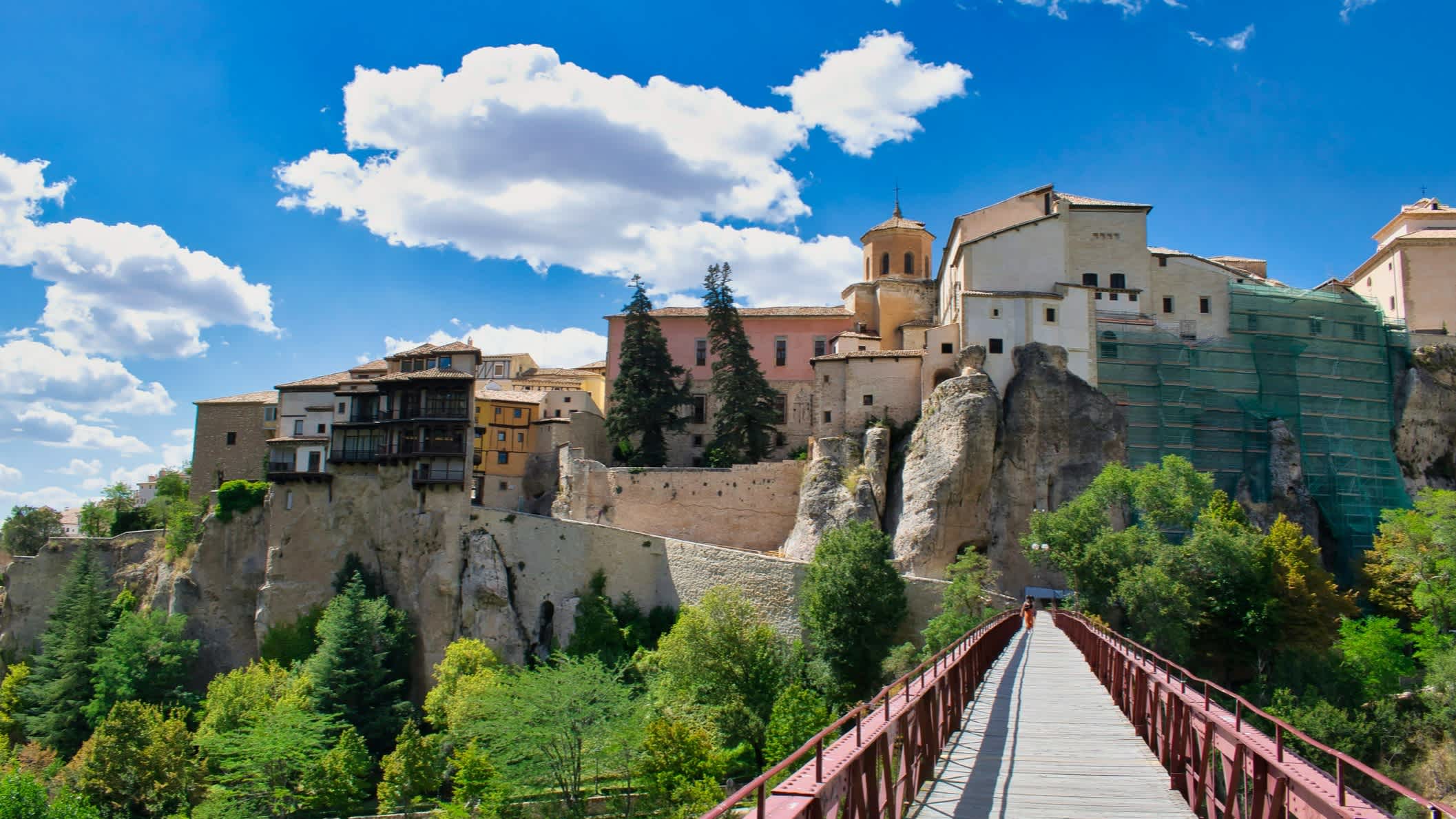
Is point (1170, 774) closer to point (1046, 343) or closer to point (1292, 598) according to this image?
point (1292, 598)

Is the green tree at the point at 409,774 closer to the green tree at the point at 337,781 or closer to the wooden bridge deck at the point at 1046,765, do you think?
the green tree at the point at 337,781

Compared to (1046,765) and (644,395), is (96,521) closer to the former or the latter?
(644,395)

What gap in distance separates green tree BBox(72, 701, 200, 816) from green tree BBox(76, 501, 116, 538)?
20.6 meters

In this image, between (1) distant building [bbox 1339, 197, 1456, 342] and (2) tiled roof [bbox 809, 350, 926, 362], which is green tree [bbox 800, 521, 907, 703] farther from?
(1) distant building [bbox 1339, 197, 1456, 342]

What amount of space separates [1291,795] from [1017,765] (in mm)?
3411

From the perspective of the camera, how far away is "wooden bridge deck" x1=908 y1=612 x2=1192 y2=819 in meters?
8.82

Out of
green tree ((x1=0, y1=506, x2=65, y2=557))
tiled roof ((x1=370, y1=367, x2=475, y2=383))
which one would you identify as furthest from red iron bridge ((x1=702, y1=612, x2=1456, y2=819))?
green tree ((x1=0, y1=506, x2=65, y2=557))

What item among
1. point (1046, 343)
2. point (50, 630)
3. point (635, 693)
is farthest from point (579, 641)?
point (50, 630)

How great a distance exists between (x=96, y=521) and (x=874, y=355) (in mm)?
44772

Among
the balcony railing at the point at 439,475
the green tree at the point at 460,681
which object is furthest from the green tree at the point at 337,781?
the balcony railing at the point at 439,475

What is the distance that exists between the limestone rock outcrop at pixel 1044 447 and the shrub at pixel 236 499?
32.0 metres

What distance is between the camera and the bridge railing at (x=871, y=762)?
622 centimetres

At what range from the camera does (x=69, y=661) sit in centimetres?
4384

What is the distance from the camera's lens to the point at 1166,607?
95.3ft
